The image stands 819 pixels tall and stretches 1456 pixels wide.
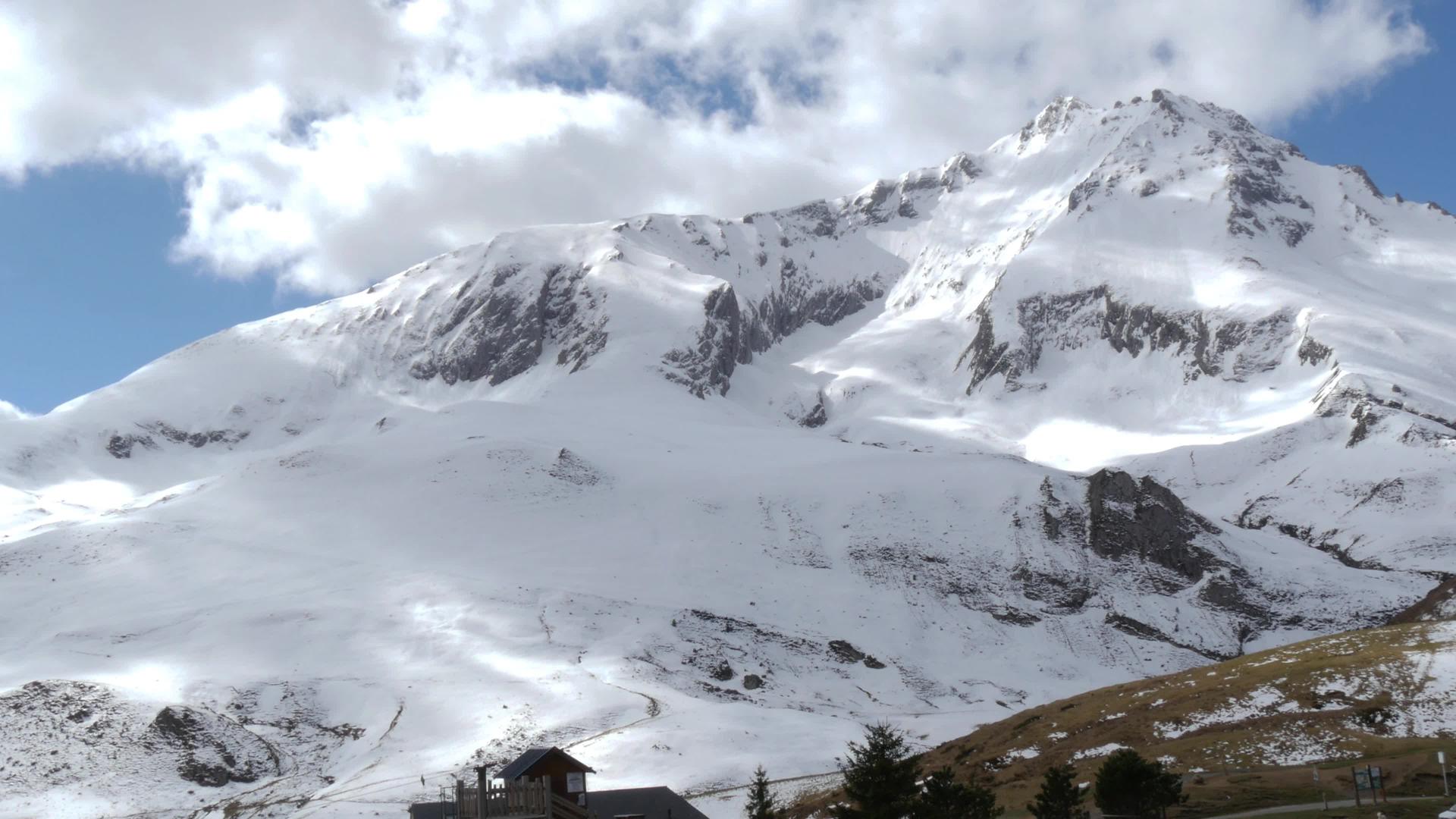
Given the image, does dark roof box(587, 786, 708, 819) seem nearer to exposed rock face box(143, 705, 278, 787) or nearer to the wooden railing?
the wooden railing

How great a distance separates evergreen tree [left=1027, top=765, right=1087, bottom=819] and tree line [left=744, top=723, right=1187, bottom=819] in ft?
0.09

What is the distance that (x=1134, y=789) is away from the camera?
50062 mm

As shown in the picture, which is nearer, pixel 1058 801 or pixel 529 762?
pixel 529 762

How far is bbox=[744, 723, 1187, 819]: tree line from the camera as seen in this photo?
42969 mm

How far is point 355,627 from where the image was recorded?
12638 centimetres

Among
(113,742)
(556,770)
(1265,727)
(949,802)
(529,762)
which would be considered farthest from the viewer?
(113,742)

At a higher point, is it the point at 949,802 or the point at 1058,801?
the point at 949,802

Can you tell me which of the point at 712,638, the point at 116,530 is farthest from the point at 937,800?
the point at 116,530

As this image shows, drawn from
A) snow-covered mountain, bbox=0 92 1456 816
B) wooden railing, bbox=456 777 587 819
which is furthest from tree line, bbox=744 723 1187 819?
snow-covered mountain, bbox=0 92 1456 816

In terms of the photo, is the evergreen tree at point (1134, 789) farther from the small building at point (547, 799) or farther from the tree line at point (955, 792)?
the small building at point (547, 799)

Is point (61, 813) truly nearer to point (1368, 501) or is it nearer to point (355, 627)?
point (355, 627)

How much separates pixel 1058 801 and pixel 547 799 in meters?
25.3

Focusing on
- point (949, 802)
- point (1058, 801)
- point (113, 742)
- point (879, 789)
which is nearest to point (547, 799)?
point (879, 789)

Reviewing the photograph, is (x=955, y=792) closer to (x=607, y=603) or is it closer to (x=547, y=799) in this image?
(x=547, y=799)
